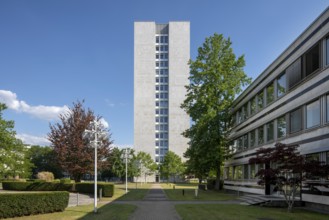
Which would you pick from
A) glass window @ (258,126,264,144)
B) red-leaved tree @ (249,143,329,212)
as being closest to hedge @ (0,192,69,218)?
red-leaved tree @ (249,143,329,212)

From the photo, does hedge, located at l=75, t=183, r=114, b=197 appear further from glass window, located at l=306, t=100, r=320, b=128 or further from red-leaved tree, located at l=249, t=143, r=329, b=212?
glass window, located at l=306, t=100, r=320, b=128

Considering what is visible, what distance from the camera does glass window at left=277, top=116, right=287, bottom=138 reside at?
90.8ft

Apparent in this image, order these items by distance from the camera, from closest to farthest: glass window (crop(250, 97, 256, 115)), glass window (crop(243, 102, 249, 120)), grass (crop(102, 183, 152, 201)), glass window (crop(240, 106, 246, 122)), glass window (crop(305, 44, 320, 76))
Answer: glass window (crop(305, 44, 320, 76)) → grass (crop(102, 183, 152, 201)) → glass window (crop(250, 97, 256, 115)) → glass window (crop(243, 102, 249, 120)) → glass window (crop(240, 106, 246, 122))

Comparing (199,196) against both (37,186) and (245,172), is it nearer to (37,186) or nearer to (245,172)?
(245,172)

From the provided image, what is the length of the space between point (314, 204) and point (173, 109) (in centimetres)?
9075

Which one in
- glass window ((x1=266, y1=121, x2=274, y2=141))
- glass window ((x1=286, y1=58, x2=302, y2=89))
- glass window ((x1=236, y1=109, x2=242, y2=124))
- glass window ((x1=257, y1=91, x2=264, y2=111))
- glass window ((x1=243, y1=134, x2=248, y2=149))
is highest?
glass window ((x1=286, y1=58, x2=302, y2=89))

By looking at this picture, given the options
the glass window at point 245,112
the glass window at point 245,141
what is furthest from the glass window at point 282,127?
the glass window at point 245,141

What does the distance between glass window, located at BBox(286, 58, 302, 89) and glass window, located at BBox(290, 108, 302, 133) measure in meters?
2.08

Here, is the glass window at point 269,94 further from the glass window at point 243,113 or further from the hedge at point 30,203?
the hedge at point 30,203

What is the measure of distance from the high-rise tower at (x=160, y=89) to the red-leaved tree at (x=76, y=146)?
71.6m

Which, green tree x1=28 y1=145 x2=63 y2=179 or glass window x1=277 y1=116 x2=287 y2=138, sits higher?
glass window x1=277 y1=116 x2=287 y2=138

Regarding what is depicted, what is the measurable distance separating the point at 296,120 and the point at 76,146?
74.9ft

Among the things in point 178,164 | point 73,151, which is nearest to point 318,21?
point 73,151

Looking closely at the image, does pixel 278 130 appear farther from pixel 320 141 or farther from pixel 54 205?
pixel 54 205
